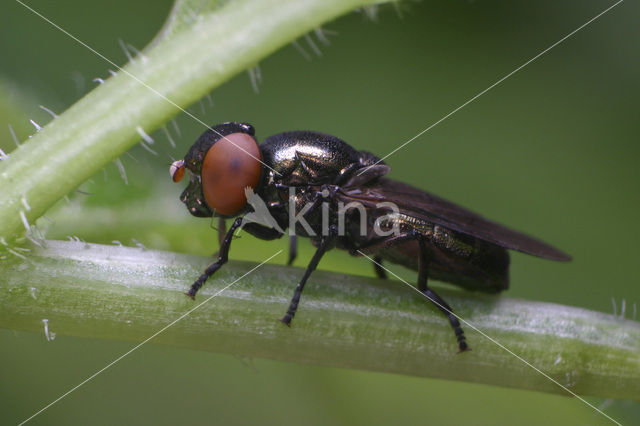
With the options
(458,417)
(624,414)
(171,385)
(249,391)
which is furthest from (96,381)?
(624,414)

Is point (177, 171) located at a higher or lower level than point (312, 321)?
higher

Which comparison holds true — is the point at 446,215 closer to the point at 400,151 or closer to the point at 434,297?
the point at 434,297

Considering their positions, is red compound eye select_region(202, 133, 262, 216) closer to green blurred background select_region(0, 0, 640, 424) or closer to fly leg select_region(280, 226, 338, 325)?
green blurred background select_region(0, 0, 640, 424)

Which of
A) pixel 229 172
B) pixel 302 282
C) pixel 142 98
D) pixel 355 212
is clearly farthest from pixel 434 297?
pixel 142 98

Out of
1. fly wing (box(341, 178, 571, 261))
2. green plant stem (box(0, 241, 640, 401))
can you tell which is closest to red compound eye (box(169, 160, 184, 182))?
green plant stem (box(0, 241, 640, 401))

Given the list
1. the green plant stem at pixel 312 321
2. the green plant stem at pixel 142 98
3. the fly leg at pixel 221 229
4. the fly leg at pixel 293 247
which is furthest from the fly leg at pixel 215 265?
the fly leg at pixel 293 247

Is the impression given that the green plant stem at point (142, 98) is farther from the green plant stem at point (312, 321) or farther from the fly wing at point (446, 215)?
the fly wing at point (446, 215)

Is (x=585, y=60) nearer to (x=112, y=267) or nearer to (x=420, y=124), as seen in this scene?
(x=420, y=124)
